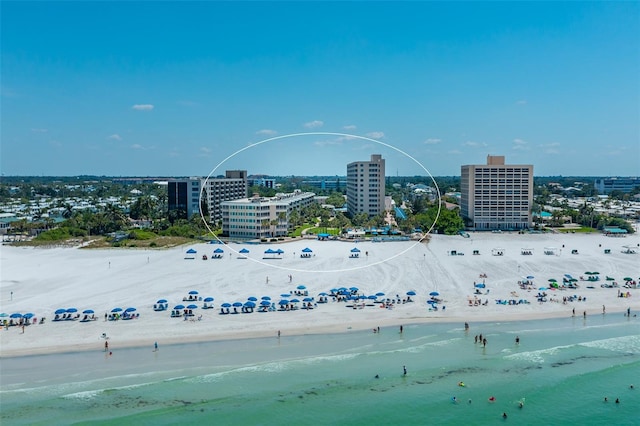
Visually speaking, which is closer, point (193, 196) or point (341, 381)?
point (341, 381)

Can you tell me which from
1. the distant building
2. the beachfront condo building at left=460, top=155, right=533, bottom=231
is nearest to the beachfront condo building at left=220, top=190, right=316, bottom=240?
the beachfront condo building at left=460, top=155, right=533, bottom=231

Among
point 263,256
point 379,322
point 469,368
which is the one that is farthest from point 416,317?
point 263,256

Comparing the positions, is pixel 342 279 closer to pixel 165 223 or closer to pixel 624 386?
pixel 624 386

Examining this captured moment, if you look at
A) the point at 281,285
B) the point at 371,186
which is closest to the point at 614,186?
the point at 371,186

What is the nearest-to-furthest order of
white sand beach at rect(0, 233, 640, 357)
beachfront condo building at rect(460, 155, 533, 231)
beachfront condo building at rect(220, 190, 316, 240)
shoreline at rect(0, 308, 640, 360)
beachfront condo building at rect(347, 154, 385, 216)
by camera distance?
shoreline at rect(0, 308, 640, 360)
white sand beach at rect(0, 233, 640, 357)
beachfront condo building at rect(220, 190, 316, 240)
beachfront condo building at rect(460, 155, 533, 231)
beachfront condo building at rect(347, 154, 385, 216)

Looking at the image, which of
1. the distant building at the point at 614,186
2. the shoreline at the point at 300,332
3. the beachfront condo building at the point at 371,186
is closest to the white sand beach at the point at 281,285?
the shoreline at the point at 300,332

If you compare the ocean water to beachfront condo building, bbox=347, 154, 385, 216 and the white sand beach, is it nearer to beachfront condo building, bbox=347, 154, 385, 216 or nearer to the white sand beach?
the white sand beach

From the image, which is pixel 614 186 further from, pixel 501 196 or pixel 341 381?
pixel 341 381
